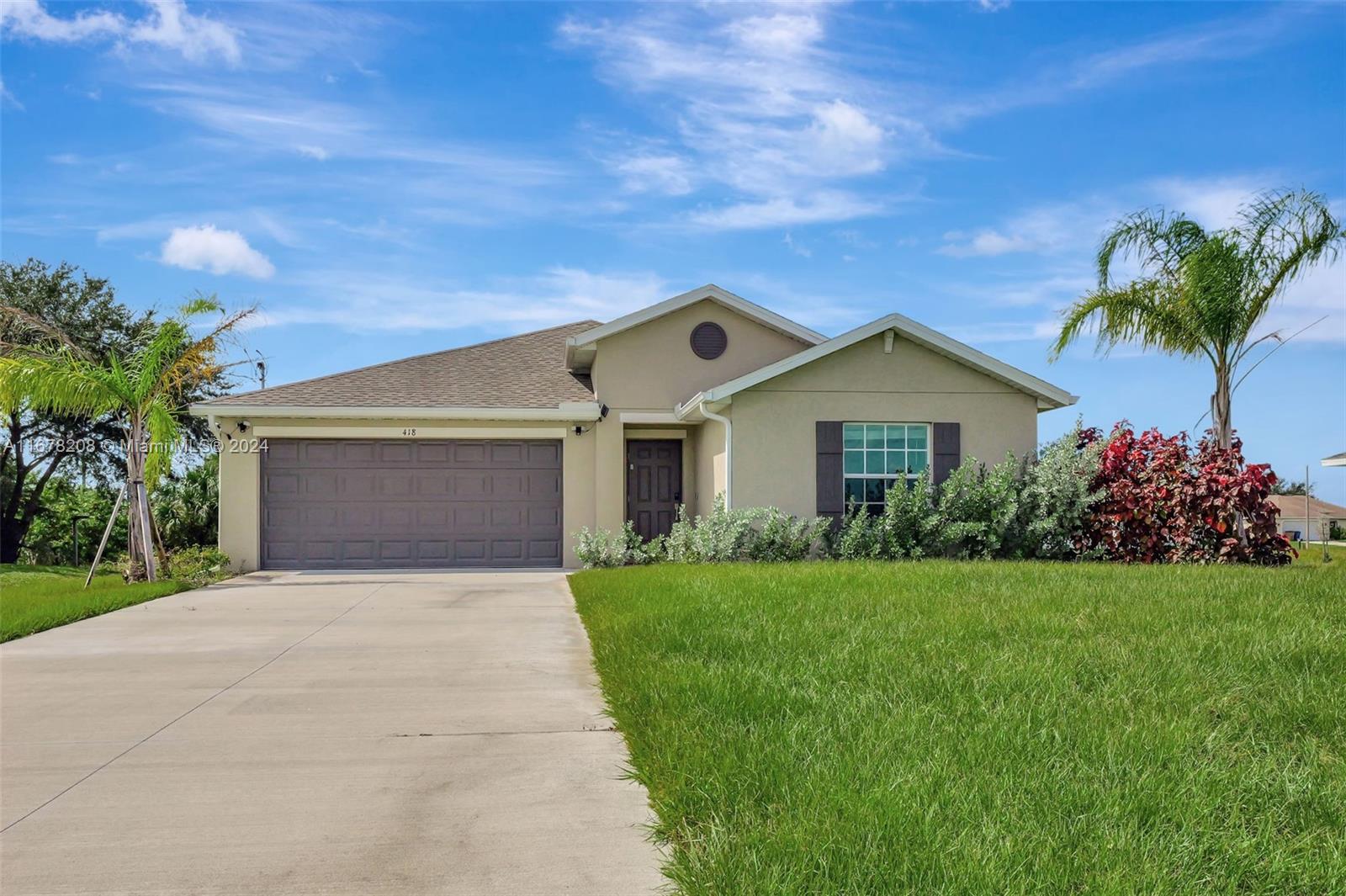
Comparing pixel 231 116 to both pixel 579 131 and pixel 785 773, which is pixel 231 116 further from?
pixel 785 773

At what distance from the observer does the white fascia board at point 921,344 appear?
14625 mm

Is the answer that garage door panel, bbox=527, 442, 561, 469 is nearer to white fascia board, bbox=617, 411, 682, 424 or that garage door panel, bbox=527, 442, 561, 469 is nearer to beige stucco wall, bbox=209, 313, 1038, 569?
beige stucco wall, bbox=209, 313, 1038, 569

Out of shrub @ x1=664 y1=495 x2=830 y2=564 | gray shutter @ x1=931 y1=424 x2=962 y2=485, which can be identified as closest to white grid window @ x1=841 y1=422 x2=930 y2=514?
gray shutter @ x1=931 y1=424 x2=962 y2=485

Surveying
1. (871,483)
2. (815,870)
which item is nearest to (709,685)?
(815,870)

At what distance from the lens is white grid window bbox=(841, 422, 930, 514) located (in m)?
15.2

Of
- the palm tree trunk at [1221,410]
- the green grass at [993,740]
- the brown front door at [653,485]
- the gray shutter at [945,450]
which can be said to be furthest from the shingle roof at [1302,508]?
the green grass at [993,740]

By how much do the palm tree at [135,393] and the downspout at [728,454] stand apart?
25.7 feet

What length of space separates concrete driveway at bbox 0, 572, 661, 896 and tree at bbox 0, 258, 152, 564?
53.6 feet

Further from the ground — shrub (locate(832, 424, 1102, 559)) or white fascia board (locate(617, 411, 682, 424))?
white fascia board (locate(617, 411, 682, 424))

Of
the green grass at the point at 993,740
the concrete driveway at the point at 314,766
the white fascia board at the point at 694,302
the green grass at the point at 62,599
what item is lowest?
the concrete driveway at the point at 314,766

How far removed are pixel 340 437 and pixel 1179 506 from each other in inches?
515

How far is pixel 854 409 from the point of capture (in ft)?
49.7

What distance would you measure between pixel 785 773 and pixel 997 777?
91 cm

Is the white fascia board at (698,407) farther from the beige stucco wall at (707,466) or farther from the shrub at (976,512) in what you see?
the shrub at (976,512)
